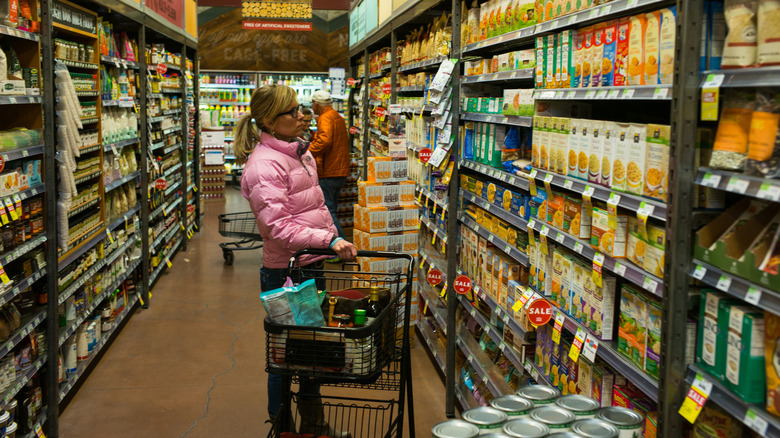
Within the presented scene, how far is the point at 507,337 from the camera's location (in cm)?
384

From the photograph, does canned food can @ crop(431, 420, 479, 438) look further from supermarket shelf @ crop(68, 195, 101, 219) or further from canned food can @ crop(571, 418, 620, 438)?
supermarket shelf @ crop(68, 195, 101, 219)

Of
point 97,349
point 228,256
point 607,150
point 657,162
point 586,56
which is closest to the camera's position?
point 657,162

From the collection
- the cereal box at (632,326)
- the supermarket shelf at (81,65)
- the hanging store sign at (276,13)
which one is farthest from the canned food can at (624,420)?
the hanging store sign at (276,13)

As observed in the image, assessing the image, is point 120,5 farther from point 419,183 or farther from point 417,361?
point 417,361

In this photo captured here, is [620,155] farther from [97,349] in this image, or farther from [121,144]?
[121,144]

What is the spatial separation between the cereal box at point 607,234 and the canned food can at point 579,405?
0.60 meters

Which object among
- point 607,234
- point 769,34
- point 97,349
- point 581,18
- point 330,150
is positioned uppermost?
point 581,18

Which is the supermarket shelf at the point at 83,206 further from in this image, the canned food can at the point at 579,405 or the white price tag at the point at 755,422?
the white price tag at the point at 755,422

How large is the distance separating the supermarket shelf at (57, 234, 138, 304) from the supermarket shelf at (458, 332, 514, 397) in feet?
8.14

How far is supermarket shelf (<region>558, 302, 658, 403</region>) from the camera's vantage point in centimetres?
234

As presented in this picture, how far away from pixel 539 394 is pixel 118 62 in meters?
4.91

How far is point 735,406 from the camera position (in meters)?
1.90

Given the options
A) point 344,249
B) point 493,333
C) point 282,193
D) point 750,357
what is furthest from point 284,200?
point 750,357

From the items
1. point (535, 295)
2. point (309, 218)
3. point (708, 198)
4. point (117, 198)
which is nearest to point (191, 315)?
point (117, 198)
